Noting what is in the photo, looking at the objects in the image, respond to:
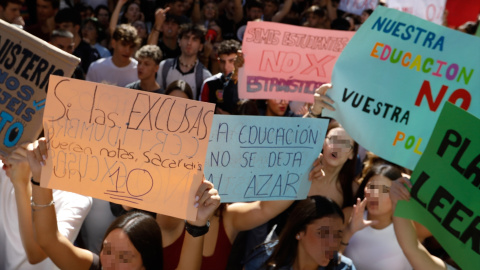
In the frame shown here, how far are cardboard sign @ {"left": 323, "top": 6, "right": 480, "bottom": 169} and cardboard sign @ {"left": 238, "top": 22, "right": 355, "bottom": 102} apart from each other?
998 millimetres

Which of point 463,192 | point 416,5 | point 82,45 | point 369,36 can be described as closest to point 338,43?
point 369,36

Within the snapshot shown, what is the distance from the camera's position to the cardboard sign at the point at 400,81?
11.9 feet

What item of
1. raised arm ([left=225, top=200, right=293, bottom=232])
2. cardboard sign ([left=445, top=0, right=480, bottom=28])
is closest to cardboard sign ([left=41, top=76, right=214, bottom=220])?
raised arm ([left=225, top=200, right=293, bottom=232])

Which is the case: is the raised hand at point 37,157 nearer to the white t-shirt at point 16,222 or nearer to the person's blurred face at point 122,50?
the white t-shirt at point 16,222

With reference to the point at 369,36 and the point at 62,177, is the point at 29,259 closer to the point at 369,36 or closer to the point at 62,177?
the point at 62,177

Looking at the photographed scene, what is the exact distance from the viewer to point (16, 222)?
3014mm

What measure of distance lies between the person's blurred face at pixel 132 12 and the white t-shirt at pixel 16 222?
5694mm

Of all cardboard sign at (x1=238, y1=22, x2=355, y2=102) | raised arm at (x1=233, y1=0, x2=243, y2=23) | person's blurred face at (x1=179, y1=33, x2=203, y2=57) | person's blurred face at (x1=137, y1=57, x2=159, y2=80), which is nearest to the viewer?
cardboard sign at (x1=238, y1=22, x2=355, y2=102)

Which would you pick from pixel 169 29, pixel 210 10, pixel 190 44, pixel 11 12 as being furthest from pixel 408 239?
pixel 210 10

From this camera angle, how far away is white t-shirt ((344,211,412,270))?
3.47m

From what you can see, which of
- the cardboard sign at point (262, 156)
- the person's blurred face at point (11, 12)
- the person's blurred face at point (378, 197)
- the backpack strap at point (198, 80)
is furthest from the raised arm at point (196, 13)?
the cardboard sign at point (262, 156)

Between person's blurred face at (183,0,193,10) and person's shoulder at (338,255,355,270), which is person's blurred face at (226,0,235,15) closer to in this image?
person's blurred face at (183,0,193,10)

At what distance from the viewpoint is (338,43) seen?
4863 mm

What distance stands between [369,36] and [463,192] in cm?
155
